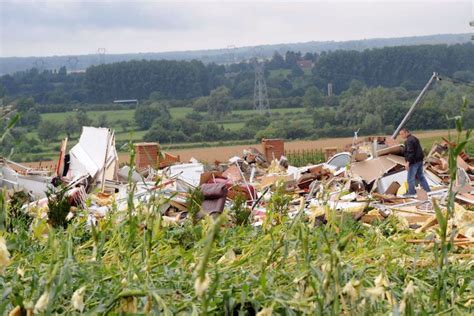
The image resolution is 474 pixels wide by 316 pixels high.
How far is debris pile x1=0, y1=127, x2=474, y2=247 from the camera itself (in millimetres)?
11625

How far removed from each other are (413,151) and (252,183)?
11.2 ft

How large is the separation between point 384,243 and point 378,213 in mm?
3816

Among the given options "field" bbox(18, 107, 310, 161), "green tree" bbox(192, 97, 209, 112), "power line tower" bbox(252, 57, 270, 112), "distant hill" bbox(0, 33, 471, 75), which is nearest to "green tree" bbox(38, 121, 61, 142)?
"field" bbox(18, 107, 310, 161)

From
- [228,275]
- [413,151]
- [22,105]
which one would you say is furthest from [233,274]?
[413,151]

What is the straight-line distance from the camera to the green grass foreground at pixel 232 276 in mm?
3980

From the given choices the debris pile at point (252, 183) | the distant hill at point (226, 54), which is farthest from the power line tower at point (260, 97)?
the debris pile at point (252, 183)

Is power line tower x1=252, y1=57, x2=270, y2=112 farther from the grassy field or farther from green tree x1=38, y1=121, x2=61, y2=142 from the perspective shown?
the grassy field

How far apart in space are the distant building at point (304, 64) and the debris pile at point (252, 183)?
269 ft

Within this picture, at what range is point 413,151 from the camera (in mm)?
15461

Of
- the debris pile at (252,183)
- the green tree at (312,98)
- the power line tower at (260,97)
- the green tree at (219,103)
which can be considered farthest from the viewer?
the green tree at (312,98)

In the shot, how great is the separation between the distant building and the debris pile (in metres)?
82.1

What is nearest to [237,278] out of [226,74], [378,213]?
[378,213]

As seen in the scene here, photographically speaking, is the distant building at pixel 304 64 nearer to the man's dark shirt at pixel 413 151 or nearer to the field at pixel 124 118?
the field at pixel 124 118

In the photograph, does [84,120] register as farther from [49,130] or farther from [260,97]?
[260,97]
